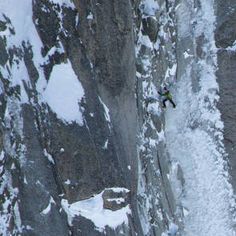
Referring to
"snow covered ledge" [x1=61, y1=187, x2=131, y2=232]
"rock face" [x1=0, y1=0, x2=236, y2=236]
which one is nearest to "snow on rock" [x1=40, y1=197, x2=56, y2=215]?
"rock face" [x1=0, y1=0, x2=236, y2=236]

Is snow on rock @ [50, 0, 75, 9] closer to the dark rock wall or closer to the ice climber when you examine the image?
the ice climber

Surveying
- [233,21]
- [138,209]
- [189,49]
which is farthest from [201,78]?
[138,209]

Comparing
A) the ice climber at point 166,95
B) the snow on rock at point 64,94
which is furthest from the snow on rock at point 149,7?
the snow on rock at point 64,94

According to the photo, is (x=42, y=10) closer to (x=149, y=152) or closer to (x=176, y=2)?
(x=149, y=152)

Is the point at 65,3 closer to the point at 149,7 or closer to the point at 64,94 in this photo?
the point at 64,94

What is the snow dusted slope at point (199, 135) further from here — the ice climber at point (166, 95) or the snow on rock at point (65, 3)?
the snow on rock at point (65, 3)

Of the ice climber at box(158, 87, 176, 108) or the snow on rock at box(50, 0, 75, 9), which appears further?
the ice climber at box(158, 87, 176, 108)
